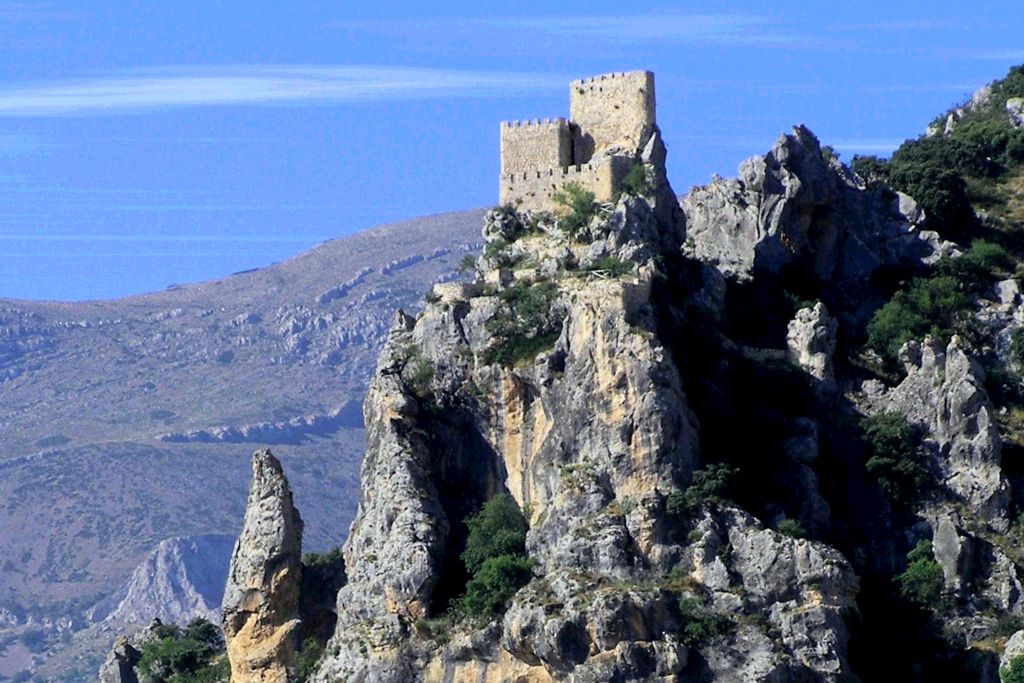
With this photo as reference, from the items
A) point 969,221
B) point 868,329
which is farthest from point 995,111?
point 868,329

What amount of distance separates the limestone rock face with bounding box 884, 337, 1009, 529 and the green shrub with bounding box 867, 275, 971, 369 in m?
2.39

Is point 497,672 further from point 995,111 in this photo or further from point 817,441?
point 995,111

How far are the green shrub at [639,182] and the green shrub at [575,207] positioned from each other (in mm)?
1098

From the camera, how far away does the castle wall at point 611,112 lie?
4055 inches

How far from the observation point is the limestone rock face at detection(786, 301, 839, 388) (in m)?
99.7

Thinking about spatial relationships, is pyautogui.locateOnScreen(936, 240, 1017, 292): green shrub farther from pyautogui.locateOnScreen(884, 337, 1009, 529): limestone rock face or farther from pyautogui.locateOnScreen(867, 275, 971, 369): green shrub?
pyautogui.locateOnScreen(884, 337, 1009, 529): limestone rock face

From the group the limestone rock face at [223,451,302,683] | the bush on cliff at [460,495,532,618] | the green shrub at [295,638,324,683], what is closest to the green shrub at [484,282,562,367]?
the bush on cliff at [460,495,532,618]

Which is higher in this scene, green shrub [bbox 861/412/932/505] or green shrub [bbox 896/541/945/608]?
green shrub [bbox 861/412/932/505]

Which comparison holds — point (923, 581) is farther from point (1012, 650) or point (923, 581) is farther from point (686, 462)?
point (686, 462)

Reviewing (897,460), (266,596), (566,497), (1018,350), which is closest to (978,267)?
(1018,350)

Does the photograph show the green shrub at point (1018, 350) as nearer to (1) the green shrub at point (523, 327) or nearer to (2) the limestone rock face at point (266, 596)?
(1) the green shrub at point (523, 327)

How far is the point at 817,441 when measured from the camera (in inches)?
3807

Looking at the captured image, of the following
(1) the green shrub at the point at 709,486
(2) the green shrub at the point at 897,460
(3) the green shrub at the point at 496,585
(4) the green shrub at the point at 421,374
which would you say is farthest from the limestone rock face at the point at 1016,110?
(3) the green shrub at the point at 496,585

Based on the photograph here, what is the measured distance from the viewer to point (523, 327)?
312ft
